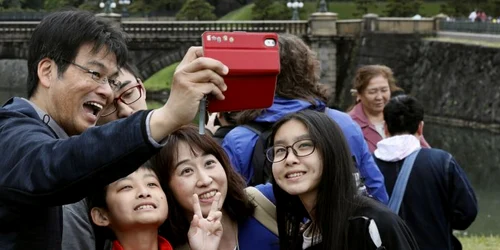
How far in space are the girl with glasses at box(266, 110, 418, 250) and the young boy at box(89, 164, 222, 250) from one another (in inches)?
11.3

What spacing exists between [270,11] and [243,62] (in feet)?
111

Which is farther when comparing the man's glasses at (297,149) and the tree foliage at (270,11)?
the tree foliage at (270,11)

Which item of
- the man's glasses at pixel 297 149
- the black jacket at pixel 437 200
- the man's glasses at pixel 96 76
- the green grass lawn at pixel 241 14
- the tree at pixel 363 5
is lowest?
the green grass lawn at pixel 241 14

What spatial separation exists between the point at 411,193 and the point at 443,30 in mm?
24024

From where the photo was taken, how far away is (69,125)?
2.33 meters

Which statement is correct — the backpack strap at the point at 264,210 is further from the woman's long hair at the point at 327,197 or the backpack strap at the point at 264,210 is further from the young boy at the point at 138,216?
the young boy at the point at 138,216

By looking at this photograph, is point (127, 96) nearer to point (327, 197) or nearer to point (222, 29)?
point (327, 197)

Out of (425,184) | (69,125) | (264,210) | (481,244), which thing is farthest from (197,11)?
(69,125)

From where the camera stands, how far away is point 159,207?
8.59ft

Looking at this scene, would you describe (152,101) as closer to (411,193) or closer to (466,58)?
(466,58)

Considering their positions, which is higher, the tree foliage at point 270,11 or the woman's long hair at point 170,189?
the woman's long hair at point 170,189

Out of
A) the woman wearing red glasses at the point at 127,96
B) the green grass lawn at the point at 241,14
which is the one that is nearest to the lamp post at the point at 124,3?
the green grass lawn at the point at 241,14

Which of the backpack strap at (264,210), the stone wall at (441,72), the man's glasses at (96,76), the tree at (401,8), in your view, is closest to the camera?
the man's glasses at (96,76)

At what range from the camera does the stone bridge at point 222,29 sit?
28.1 m
